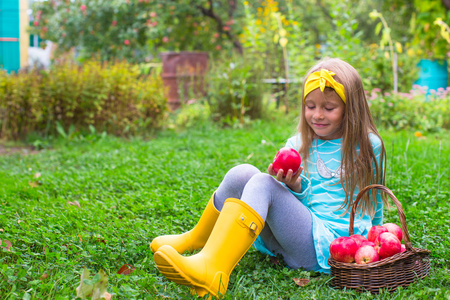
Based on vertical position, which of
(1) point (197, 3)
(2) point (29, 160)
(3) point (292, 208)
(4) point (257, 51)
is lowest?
(2) point (29, 160)

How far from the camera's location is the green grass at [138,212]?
186 centimetres

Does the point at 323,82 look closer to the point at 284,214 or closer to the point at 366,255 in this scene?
the point at 284,214

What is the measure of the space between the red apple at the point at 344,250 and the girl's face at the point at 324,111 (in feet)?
1.84

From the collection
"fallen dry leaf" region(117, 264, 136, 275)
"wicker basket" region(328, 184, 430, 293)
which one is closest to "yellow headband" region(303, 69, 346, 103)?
"wicker basket" region(328, 184, 430, 293)

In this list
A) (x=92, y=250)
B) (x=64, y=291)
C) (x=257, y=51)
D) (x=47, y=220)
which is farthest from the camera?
(x=257, y=51)

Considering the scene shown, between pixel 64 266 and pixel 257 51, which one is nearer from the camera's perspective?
pixel 64 266

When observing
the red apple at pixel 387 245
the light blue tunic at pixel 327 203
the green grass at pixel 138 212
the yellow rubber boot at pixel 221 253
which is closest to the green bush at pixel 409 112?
the green grass at pixel 138 212

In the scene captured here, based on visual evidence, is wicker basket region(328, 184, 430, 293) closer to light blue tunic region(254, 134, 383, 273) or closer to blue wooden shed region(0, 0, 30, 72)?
light blue tunic region(254, 134, 383, 273)

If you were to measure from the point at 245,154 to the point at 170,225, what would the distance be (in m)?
2.01

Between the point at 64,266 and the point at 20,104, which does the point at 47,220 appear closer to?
the point at 64,266

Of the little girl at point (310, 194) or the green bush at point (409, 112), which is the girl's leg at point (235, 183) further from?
the green bush at point (409, 112)

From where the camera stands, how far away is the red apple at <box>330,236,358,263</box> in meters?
1.80

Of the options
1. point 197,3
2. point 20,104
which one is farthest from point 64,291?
point 197,3

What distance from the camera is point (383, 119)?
5.98 m
